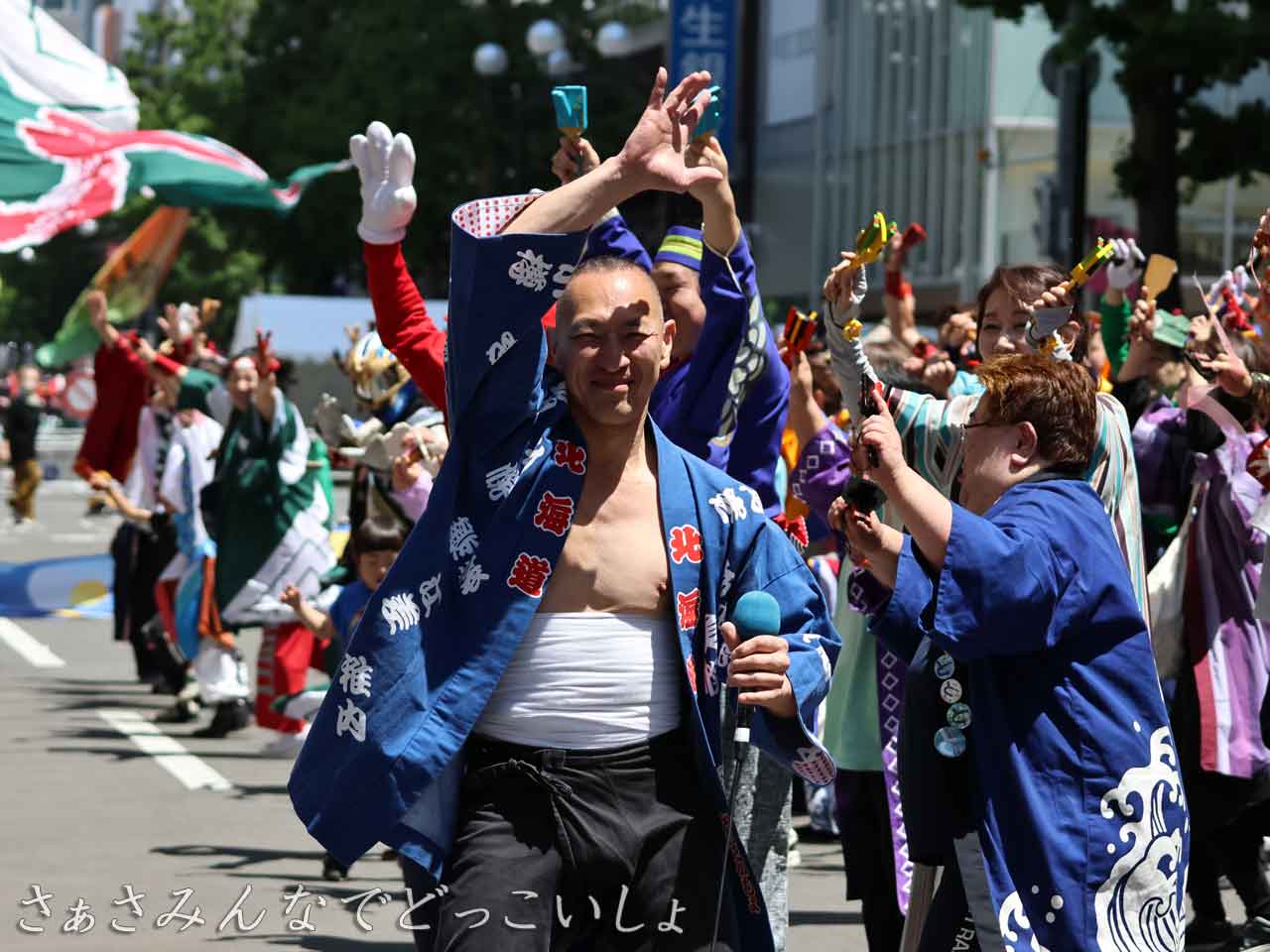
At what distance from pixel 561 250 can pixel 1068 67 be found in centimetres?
1448

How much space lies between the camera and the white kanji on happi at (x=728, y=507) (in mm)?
4297

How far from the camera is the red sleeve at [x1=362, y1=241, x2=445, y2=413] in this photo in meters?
5.27

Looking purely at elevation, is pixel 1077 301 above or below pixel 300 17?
below

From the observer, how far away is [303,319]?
129 ft

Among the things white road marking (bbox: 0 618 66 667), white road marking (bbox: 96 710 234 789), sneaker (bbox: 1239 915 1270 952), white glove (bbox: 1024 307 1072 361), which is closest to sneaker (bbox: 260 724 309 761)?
white road marking (bbox: 96 710 234 789)

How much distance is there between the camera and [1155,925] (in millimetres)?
4285

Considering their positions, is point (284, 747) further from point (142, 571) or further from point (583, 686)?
point (583, 686)

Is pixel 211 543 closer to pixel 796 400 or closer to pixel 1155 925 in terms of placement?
pixel 796 400

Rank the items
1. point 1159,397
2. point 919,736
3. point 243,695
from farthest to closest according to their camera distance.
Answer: point 243,695 → point 1159,397 → point 919,736

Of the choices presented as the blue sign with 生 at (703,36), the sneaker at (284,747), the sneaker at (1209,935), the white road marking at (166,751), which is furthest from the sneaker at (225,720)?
the blue sign with 生 at (703,36)

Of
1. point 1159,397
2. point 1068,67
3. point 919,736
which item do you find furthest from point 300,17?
point 919,736

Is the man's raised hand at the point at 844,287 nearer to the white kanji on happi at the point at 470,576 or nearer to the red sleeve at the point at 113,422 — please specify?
the white kanji on happi at the point at 470,576

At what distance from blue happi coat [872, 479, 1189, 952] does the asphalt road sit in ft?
9.97

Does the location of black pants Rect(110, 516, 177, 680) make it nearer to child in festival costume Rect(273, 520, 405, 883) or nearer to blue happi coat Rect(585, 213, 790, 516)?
child in festival costume Rect(273, 520, 405, 883)
